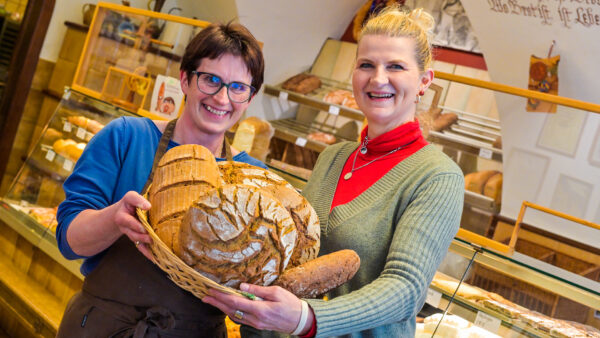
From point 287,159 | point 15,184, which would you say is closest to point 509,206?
point 287,159

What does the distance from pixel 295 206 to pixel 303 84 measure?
13.9 ft

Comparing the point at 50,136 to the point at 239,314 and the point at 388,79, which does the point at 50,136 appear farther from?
the point at 239,314

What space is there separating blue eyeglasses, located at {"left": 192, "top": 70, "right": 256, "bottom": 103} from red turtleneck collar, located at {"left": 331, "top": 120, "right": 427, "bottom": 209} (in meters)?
0.36

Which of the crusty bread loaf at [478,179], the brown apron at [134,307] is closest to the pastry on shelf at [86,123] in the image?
the brown apron at [134,307]

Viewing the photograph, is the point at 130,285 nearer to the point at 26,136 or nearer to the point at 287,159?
the point at 287,159

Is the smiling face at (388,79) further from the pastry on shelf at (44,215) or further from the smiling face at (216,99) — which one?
the pastry on shelf at (44,215)

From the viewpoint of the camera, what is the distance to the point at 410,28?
4.42 ft

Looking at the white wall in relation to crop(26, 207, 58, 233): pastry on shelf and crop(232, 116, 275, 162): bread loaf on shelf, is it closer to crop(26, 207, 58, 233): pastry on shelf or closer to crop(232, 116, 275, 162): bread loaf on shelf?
crop(232, 116, 275, 162): bread loaf on shelf

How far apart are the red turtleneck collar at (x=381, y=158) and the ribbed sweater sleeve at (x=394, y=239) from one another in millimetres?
37

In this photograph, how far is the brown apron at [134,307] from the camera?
4.26 feet

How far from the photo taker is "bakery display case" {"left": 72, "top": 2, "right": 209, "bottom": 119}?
338 cm

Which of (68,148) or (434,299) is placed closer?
(434,299)

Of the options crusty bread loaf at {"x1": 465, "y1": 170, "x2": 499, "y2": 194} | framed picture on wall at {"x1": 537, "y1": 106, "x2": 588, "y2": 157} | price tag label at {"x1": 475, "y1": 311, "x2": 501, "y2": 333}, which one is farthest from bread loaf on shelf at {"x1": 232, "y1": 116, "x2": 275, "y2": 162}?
price tag label at {"x1": 475, "y1": 311, "x2": 501, "y2": 333}

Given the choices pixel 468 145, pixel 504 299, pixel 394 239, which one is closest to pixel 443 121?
pixel 468 145
